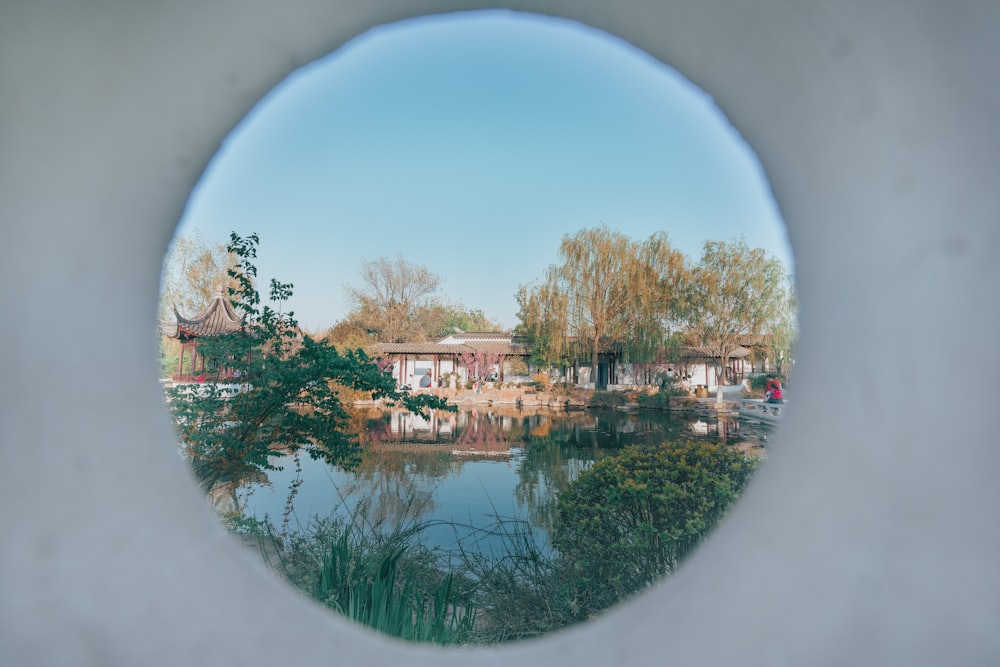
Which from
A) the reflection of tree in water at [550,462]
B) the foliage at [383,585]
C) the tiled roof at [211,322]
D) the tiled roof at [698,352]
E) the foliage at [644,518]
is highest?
the tiled roof at [211,322]

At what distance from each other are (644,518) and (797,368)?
5.66 feet

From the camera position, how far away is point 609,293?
17.2 meters

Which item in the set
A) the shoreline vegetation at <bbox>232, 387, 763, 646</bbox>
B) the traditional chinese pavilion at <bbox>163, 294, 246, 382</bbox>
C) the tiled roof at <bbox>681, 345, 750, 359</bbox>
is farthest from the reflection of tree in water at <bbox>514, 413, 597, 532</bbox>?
the traditional chinese pavilion at <bbox>163, 294, 246, 382</bbox>

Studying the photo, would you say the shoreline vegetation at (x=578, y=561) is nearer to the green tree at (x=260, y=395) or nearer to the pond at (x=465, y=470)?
the pond at (x=465, y=470)

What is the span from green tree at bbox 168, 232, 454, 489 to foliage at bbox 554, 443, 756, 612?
110 centimetres

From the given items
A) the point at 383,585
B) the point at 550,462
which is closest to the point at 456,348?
the point at 550,462

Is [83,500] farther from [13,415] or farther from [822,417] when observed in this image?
[822,417]

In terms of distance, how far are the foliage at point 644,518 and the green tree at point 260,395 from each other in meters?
1.10

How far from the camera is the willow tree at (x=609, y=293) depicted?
17000 millimetres

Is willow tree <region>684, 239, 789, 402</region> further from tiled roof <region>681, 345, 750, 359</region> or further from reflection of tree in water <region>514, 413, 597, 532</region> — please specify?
reflection of tree in water <region>514, 413, 597, 532</region>

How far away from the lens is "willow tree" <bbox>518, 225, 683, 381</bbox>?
669 inches

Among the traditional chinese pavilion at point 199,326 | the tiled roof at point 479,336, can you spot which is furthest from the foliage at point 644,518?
the tiled roof at point 479,336

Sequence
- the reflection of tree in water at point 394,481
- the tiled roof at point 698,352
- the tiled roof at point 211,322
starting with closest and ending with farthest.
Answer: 1. the reflection of tree in water at point 394,481
2. the tiled roof at point 211,322
3. the tiled roof at point 698,352

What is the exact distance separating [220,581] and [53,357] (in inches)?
19.7
